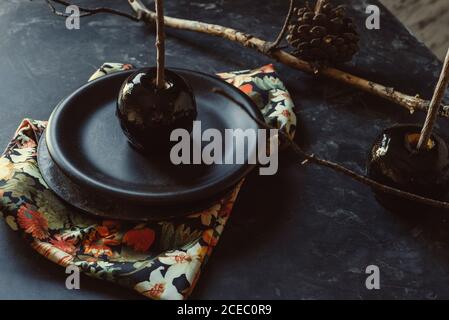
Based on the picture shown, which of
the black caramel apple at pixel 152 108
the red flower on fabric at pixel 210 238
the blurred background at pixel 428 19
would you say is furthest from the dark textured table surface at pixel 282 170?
the blurred background at pixel 428 19

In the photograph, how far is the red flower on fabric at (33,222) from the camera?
1.99 ft

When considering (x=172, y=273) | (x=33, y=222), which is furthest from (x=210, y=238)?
(x=33, y=222)

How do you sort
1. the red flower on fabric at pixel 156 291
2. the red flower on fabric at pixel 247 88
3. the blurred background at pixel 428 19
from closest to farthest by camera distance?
the red flower on fabric at pixel 156 291, the red flower on fabric at pixel 247 88, the blurred background at pixel 428 19

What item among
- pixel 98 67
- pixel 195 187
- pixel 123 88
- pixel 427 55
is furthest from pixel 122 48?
pixel 427 55

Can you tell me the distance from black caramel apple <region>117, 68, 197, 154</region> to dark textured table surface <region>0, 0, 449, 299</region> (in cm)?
13

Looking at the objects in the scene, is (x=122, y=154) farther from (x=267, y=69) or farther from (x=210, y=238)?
(x=267, y=69)

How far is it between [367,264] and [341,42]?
14.0 inches

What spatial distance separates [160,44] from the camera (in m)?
0.62

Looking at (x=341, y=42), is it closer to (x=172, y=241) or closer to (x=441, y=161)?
(x=441, y=161)

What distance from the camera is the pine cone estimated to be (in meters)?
0.82

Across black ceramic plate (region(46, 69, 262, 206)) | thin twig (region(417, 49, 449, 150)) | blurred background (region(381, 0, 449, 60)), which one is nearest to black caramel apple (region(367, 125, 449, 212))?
thin twig (region(417, 49, 449, 150))

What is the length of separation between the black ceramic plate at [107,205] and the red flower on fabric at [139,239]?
0.08 feet

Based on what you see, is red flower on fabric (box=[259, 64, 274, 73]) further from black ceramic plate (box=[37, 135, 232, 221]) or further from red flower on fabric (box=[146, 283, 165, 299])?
red flower on fabric (box=[146, 283, 165, 299])

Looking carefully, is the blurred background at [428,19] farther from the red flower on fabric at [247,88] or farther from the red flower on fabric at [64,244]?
the red flower on fabric at [64,244]
